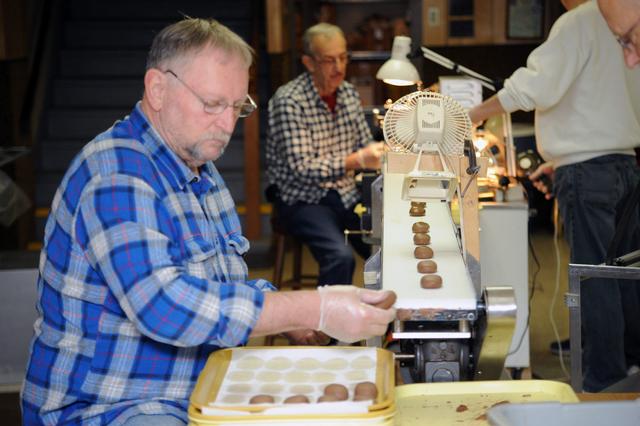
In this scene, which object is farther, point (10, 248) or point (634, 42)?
point (10, 248)

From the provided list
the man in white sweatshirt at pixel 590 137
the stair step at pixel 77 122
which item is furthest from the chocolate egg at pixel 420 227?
the stair step at pixel 77 122

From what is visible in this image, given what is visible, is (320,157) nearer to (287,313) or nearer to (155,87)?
(155,87)

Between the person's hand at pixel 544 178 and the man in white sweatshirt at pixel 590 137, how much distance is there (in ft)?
1.29

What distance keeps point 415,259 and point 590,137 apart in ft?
7.02

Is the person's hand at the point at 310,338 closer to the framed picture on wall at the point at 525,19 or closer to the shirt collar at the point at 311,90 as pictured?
the shirt collar at the point at 311,90

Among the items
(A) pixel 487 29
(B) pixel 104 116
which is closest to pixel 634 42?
(A) pixel 487 29

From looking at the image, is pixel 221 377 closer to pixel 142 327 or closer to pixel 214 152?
pixel 142 327

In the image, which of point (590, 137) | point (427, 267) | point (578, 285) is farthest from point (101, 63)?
point (427, 267)

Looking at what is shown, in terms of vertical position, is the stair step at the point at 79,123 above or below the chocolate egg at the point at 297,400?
above

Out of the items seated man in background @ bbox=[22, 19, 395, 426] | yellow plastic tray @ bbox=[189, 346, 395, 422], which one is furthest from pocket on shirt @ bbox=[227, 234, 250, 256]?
yellow plastic tray @ bbox=[189, 346, 395, 422]

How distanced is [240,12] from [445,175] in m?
6.74

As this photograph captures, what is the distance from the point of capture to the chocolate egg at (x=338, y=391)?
6.03 ft

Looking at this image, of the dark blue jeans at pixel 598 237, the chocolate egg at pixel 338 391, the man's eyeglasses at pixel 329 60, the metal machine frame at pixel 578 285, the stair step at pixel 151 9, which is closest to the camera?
the chocolate egg at pixel 338 391

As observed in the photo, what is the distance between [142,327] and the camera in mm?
2016
